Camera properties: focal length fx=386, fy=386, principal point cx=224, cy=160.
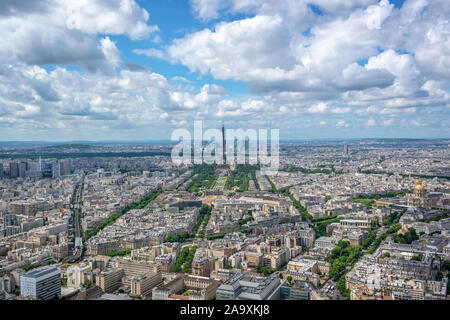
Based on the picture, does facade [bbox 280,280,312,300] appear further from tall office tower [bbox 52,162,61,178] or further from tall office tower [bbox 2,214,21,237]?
tall office tower [bbox 52,162,61,178]

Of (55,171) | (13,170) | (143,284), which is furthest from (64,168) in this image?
(143,284)

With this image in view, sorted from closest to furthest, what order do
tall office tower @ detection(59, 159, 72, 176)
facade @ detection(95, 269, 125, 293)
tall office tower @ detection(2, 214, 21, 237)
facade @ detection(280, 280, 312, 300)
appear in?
facade @ detection(280, 280, 312, 300) < facade @ detection(95, 269, 125, 293) < tall office tower @ detection(2, 214, 21, 237) < tall office tower @ detection(59, 159, 72, 176)

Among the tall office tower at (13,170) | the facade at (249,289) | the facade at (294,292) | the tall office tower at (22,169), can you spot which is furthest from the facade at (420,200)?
the tall office tower at (13,170)

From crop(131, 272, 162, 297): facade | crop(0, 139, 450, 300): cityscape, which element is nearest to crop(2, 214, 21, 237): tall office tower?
crop(0, 139, 450, 300): cityscape

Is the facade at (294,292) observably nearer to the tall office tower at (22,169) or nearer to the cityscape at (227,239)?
the cityscape at (227,239)
